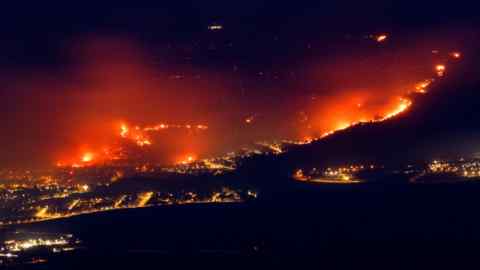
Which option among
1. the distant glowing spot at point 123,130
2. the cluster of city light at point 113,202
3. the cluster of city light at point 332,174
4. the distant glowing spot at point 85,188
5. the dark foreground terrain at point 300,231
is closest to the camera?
the dark foreground terrain at point 300,231

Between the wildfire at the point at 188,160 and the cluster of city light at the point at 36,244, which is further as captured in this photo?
the wildfire at the point at 188,160

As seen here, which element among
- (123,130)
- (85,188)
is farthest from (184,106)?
(85,188)

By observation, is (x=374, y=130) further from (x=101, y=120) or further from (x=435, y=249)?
(x=101, y=120)

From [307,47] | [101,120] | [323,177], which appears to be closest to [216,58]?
[307,47]

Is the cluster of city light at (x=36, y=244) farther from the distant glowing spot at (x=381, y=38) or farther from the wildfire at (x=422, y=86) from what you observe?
the distant glowing spot at (x=381, y=38)

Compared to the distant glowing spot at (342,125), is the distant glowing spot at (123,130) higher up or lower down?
higher up

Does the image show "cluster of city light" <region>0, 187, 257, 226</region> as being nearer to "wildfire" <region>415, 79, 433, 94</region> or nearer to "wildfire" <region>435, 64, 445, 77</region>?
"wildfire" <region>415, 79, 433, 94</region>

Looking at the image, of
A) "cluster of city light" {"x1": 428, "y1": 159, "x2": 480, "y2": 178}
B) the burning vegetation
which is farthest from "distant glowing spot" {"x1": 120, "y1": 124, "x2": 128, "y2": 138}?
"cluster of city light" {"x1": 428, "y1": 159, "x2": 480, "y2": 178}

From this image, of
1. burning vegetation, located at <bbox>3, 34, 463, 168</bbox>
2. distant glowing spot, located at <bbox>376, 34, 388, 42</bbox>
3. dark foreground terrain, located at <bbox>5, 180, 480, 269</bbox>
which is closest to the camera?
dark foreground terrain, located at <bbox>5, 180, 480, 269</bbox>

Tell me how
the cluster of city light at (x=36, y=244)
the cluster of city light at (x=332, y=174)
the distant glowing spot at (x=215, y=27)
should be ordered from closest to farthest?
the cluster of city light at (x=36, y=244), the cluster of city light at (x=332, y=174), the distant glowing spot at (x=215, y=27)

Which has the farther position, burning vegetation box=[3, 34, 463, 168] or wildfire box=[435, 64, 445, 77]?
wildfire box=[435, 64, 445, 77]

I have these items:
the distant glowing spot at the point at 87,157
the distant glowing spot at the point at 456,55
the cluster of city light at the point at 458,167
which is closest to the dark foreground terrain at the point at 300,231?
the cluster of city light at the point at 458,167
